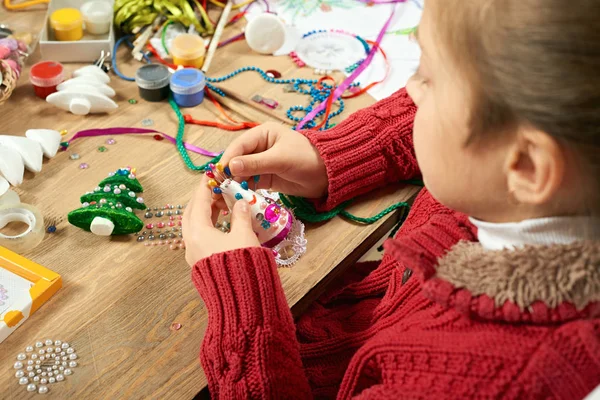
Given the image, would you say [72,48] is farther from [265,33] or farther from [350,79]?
[350,79]

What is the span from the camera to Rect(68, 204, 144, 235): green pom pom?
791 millimetres

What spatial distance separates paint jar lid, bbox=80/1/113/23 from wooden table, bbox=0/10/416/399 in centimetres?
16

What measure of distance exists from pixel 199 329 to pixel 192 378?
65 millimetres

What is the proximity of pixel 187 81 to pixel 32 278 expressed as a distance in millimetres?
431

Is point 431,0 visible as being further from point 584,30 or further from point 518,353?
point 518,353

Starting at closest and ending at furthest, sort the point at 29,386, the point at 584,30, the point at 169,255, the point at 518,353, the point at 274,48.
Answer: the point at 584,30 < the point at 518,353 < the point at 29,386 < the point at 169,255 < the point at 274,48

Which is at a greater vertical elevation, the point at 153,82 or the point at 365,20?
the point at 365,20

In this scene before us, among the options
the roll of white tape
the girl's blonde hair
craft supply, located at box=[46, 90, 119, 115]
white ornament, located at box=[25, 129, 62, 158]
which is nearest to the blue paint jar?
craft supply, located at box=[46, 90, 119, 115]

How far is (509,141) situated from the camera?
0.51 metres

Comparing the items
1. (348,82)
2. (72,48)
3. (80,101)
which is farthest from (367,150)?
(72,48)

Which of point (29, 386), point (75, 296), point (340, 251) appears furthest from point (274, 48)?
point (29, 386)

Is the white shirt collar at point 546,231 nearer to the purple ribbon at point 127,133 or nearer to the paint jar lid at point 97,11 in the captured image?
the purple ribbon at point 127,133

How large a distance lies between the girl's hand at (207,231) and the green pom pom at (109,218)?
8cm

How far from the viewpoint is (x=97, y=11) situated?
1139mm
